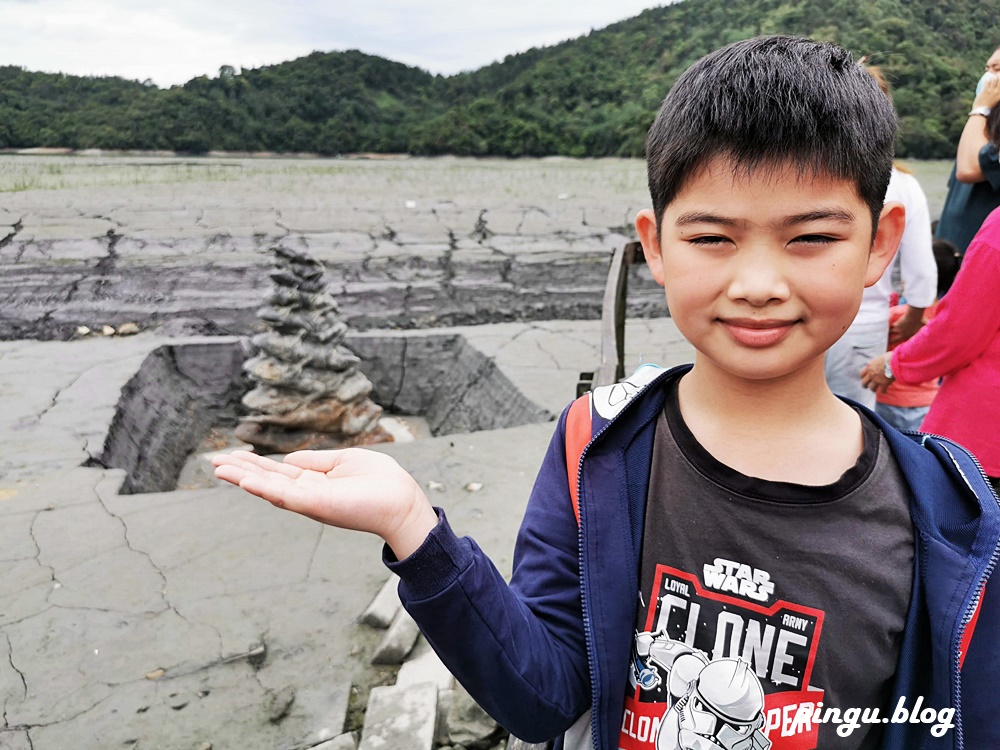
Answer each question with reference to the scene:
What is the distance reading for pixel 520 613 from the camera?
2.45 feet

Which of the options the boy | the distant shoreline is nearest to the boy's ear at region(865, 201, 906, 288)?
the boy

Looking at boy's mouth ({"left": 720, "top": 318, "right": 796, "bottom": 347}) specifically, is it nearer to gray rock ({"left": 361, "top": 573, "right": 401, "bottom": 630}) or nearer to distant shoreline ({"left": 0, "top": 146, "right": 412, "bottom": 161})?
gray rock ({"left": 361, "top": 573, "right": 401, "bottom": 630})

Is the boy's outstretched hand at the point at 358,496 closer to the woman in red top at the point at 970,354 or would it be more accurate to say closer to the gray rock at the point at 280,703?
the woman in red top at the point at 970,354

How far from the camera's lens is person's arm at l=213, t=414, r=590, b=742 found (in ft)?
2.24

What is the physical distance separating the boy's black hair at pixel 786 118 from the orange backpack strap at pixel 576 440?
0.89 ft

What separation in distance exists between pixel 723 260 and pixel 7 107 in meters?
8.43

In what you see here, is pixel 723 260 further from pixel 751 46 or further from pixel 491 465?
pixel 491 465

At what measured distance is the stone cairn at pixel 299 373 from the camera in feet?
14.6

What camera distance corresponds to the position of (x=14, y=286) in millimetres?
6266

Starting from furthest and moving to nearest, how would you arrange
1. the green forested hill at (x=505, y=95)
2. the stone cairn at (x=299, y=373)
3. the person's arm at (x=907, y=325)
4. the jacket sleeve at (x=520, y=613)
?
the green forested hill at (x=505, y=95) < the stone cairn at (x=299, y=373) < the person's arm at (x=907, y=325) < the jacket sleeve at (x=520, y=613)

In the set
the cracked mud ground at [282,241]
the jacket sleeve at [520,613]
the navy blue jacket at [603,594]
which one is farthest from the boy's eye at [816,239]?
the cracked mud ground at [282,241]

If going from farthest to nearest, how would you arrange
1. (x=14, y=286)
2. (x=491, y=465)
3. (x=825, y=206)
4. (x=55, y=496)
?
1. (x=14, y=286)
2. (x=491, y=465)
3. (x=55, y=496)
4. (x=825, y=206)

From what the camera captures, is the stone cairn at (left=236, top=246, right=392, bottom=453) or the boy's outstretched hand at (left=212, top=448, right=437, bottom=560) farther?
the stone cairn at (left=236, top=246, right=392, bottom=453)

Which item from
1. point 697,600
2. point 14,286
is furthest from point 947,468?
point 14,286
